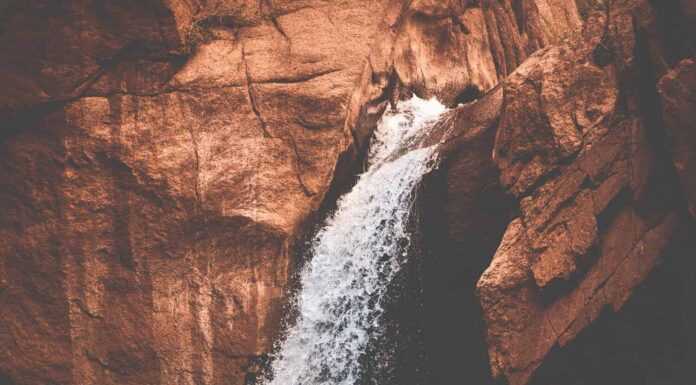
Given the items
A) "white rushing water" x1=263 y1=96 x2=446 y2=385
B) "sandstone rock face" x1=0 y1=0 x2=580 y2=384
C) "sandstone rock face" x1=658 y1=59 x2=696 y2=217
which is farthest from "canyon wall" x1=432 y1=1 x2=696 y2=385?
"sandstone rock face" x1=0 y1=0 x2=580 y2=384

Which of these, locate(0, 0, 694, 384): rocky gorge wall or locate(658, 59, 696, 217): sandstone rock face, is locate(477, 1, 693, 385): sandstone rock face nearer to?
locate(658, 59, 696, 217): sandstone rock face

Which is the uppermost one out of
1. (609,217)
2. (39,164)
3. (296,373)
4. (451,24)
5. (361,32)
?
(451,24)

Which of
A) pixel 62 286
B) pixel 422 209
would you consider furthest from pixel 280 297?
pixel 62 286

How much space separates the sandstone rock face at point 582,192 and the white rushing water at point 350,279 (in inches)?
79.7

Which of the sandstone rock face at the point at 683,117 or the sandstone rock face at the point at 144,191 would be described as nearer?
the sandstone rock face at the point at 683,117

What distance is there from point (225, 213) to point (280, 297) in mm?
1565

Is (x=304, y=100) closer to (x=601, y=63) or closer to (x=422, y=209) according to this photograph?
(x=422, y=209)

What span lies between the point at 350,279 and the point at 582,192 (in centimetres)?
370

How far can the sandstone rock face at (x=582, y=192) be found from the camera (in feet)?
23.8

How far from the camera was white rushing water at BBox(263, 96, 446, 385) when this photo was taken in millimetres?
9180

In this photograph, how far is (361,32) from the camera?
35.5ft

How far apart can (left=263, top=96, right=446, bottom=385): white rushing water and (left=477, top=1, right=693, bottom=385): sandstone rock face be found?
202 cm

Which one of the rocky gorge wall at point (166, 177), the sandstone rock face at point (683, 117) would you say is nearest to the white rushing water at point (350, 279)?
the rocky gorge wall at point (166, 177)

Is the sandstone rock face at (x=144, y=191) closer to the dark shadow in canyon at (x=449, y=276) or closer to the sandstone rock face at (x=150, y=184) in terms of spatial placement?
the sandstone rock face at (x=150, y=184)
